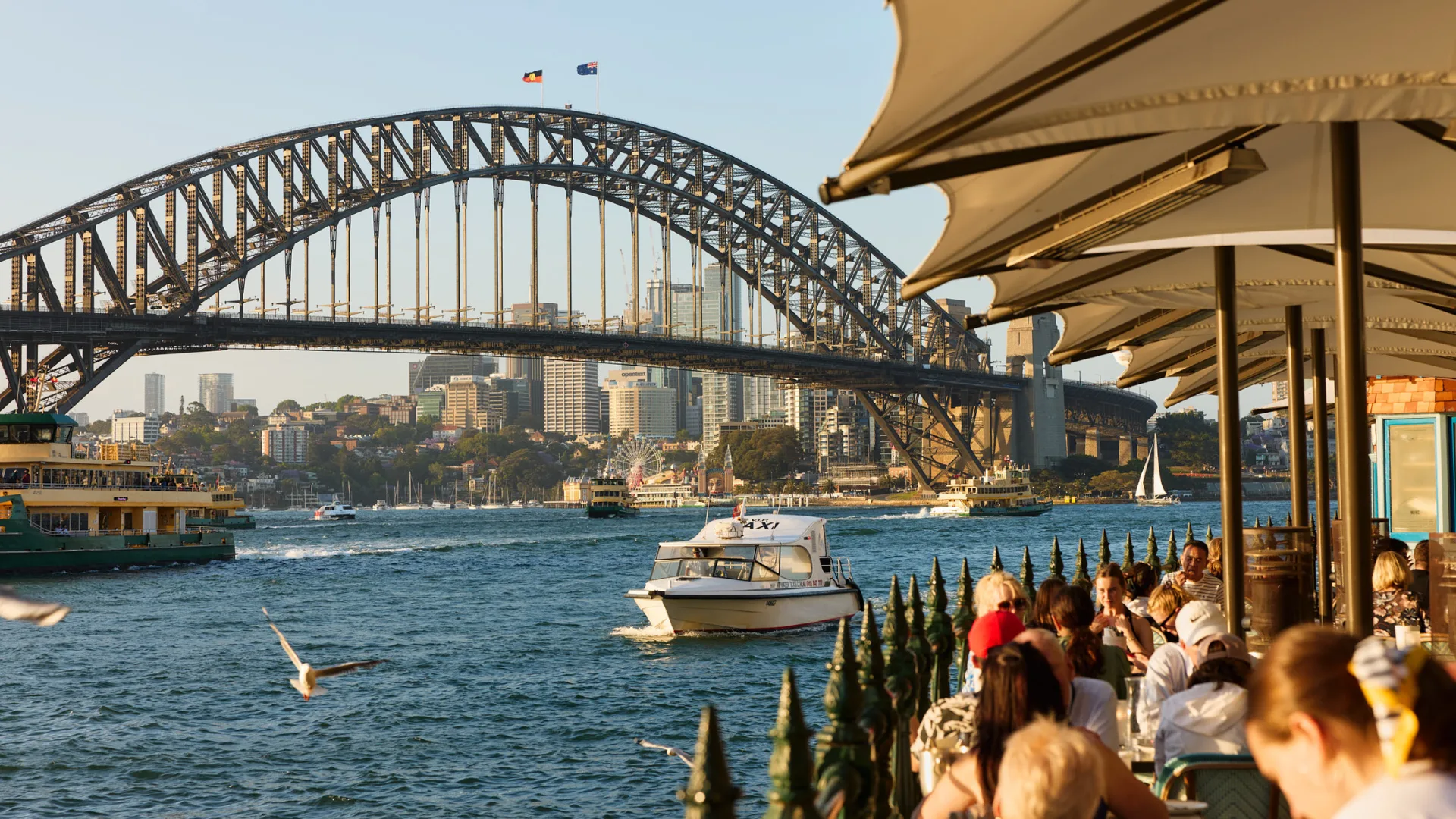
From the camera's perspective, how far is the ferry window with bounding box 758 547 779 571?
74.6ft

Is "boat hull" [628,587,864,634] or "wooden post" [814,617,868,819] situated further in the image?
"boat hull" [628,587,864,634]

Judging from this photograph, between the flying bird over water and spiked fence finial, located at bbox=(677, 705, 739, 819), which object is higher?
A: the flying bird over water

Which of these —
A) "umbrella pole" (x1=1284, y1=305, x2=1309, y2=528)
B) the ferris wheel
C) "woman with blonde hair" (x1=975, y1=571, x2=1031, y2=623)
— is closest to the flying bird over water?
"woman with blonde hair" (x1=975, y1=571, x2=1031, y2=623)

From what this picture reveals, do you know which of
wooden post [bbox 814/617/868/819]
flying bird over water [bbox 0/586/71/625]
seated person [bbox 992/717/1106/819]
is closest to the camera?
seated person [bbox 992/717/1106/819]

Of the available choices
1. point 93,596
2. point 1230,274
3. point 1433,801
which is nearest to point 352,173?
point 93,596

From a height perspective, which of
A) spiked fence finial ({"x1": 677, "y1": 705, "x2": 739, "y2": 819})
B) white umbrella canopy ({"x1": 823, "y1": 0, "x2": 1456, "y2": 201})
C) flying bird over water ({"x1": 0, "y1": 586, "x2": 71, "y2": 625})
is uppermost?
white umbrella canopy ({"x1": 823, "y1": 0, "x2": 1456, "y2": 201})

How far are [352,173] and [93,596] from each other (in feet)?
115

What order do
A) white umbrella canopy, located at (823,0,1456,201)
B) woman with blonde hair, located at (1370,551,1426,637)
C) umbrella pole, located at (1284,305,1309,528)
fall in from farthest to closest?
umbrella pole, located at (1284,305,1309,528), woman with blonde hair, located at (1370,551,1426,637), white umbrella canopy, located at (823,0,1456,201)

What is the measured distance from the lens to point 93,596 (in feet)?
115

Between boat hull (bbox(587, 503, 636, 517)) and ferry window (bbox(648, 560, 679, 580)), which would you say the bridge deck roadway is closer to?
boat hull (bbox(587, 503, 636, 517))

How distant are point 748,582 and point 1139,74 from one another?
19.2 meters

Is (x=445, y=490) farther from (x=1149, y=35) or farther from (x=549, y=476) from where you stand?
(x=1149, y=35)

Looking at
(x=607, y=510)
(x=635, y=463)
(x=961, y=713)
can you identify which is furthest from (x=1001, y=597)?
(x=635, y=463)

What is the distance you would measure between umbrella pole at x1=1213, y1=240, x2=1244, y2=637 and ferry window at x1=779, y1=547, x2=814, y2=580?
15615mm
